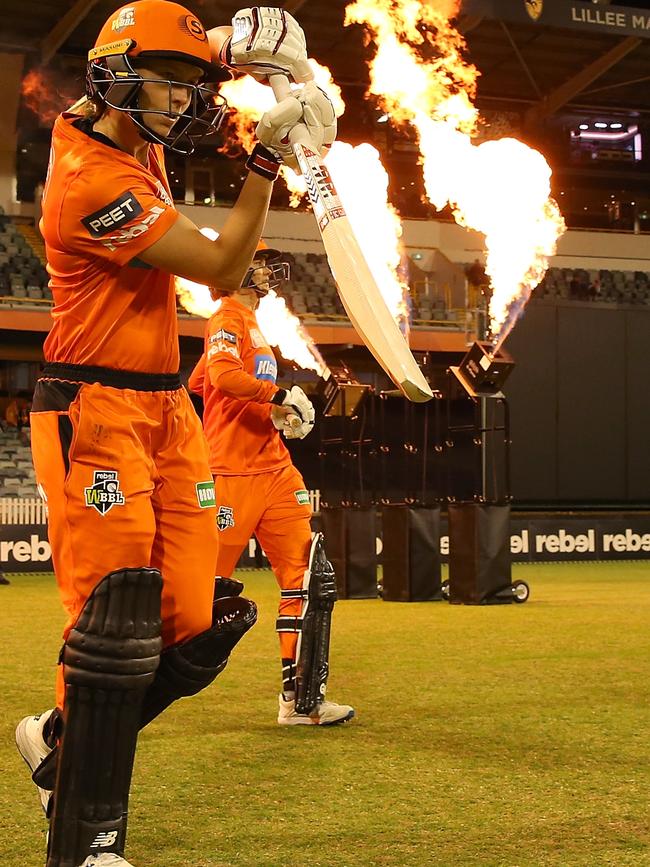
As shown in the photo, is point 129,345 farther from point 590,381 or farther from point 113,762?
point 590,381

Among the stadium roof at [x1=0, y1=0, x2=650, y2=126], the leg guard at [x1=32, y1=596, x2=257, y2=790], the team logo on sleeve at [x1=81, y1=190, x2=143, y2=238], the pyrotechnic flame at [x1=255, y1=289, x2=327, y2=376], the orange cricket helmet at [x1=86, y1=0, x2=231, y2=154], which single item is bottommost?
the leg guard at [x1=32, y1=596, x2=257, y2=790]

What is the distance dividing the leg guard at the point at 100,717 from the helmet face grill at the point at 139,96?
1210 millimetres

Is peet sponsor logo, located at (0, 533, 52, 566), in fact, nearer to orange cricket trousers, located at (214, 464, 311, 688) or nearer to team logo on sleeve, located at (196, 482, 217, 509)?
orange cricket trousers, located at (214, 464, 311, 688)

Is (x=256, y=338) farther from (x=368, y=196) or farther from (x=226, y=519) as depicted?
(x=368, y=196)

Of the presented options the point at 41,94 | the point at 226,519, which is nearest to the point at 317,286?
the point at 41,94

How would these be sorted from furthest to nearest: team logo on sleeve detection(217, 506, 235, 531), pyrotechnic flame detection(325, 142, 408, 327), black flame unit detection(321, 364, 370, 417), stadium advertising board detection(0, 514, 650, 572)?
stadium advertising board detection(0, 514, 650, 572) < black flame unit detection(321, 364, 370, 417) < pyrotechnic flame detection(325, 142, 408, 327) < team logo on sleeve detection(217, 506, 235, 531)

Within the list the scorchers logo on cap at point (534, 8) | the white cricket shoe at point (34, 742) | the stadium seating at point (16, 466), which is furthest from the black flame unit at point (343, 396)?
the scorchers logo on cap at point (534, 8)

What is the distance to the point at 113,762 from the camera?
9.59 ft

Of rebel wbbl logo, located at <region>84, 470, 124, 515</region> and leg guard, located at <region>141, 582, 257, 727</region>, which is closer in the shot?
rebel wbbl logo, located at <region>84, 470, 124, 515</region>

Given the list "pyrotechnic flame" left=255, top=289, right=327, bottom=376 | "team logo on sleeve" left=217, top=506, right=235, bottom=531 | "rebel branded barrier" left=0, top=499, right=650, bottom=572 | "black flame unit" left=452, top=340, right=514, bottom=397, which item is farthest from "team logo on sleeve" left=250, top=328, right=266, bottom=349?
"rebel branded barrier" left=0, top=499, right=650, bottom=572

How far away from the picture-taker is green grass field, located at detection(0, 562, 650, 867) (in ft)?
11.3

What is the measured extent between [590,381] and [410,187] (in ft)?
34.9

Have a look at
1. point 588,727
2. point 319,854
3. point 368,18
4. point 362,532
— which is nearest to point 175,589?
point 319,854

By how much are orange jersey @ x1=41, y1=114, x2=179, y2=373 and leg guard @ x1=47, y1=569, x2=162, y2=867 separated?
26.4 inches
